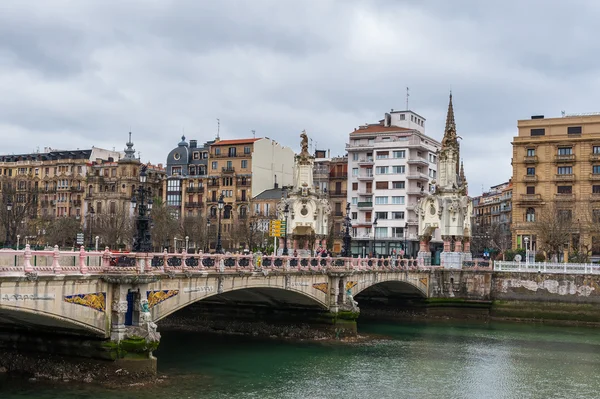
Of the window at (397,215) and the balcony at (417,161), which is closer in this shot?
the balcony at (417,161)

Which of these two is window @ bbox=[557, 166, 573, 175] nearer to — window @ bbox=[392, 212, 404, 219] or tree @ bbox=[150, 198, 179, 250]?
window @ bbox=[392, 212, 404, 219]

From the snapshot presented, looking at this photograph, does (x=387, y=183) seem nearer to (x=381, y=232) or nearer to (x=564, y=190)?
(x=381, y=232)

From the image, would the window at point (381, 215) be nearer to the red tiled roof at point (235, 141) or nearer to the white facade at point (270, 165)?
the white facade at point (270, 165)

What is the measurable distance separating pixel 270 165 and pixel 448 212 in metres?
46.1

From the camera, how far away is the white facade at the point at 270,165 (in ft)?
356

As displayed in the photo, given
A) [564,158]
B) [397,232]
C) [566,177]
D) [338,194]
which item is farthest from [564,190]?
[338,194]

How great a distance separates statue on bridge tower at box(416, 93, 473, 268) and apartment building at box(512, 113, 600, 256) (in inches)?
817

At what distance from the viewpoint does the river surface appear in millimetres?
31812

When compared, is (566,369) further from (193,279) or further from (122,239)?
(122,239)

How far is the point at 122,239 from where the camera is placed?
96312 millimetres

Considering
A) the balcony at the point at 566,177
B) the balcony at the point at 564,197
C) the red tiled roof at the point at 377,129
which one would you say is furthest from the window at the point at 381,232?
the balcony at the point at 566,177

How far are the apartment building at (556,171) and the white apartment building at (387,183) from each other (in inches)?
517

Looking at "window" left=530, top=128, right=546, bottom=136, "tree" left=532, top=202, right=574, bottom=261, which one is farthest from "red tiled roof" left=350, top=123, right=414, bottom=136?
"tree" left=532, top=202, right=574, bottom=261

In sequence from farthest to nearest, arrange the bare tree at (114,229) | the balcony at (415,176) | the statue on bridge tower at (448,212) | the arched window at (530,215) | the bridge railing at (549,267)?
the balcony at (415,176) → the arched window at (530,215) → the bare tree at (114,229) → the statue on bridge tower at (448,212) → the bridge railing at (549,267)
